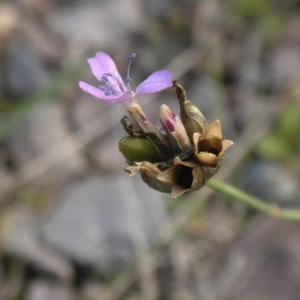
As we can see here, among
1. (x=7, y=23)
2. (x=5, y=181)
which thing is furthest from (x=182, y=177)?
(x=7, y=23)

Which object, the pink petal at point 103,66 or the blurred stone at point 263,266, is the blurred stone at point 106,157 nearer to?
the blurred stone at point 263,266

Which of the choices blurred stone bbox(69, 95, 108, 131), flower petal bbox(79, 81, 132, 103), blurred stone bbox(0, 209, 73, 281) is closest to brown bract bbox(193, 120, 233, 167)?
flower petal bbox(79, 81, 132, 103)

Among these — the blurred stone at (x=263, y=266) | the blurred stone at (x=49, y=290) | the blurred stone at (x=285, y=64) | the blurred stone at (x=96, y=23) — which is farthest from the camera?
the blurred stone at (x=96, y=23)

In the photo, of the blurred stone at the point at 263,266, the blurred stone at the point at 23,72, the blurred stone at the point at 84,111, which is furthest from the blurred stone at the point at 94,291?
the blurred stone at the point at 23,72

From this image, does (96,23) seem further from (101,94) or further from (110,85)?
(101,94)

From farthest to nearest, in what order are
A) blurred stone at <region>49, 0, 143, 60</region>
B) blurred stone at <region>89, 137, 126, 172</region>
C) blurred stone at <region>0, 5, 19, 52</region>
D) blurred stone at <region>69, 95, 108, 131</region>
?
blurred stone at <region>49, 0, 143, 60</region>
blurred stone at <region>0, 5, 19, 52</region>
blurred stone at <region>69, 95, 108, 131</region>
blurred stone at <region>89, 137, 126, 172</region>

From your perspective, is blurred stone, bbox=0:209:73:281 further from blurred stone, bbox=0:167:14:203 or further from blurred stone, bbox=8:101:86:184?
blurred stone, bbox=8:101:86:184
